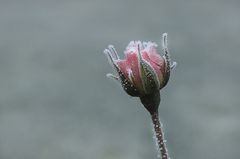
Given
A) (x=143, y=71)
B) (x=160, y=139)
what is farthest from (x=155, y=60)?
(x=160, y=139)

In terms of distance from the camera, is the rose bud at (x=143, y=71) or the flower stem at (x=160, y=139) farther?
the rose bud at (x=143, y=71)

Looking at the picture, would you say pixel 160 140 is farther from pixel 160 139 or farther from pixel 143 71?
pixel 143 71

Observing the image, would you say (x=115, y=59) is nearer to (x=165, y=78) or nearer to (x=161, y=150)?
(x=165, y=78)

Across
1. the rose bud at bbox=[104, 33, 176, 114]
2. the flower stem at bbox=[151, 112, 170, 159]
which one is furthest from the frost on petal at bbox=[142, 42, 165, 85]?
the flower stem at bbox=[151, 112, 170, 159]

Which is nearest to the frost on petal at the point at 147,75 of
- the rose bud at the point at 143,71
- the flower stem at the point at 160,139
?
the rose bud at the point at 143,71

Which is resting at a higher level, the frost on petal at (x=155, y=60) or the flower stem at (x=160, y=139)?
the frost on petal at (x=155, y=60)

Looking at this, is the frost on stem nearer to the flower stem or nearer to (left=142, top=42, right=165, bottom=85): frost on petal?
the flower stem

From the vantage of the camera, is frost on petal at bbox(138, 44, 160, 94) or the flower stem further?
frost on petal at bbox(138, 44, 160, 94)

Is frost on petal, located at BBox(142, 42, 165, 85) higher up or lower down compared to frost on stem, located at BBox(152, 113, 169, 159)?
higher up

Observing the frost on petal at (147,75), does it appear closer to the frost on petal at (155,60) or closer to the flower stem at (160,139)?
the frost on petal at (155,60)
